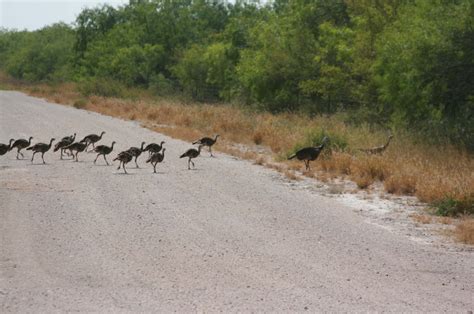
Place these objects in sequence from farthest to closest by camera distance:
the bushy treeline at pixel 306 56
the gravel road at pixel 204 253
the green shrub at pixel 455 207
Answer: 1. the bushy treeline at pixel 306 56
2. the green shrub at pixel 455 207
3. the gravel road at pixel 204 253

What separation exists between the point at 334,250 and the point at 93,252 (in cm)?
345

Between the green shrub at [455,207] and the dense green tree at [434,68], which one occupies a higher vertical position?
the dense green tree at [434,68]

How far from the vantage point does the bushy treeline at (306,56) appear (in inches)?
822

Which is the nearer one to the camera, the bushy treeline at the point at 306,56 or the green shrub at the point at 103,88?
the bushy treeline at the point at 306,56

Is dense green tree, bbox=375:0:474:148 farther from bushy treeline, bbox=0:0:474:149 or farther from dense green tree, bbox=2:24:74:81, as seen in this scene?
dense green tree, bbox=2:24:74:81

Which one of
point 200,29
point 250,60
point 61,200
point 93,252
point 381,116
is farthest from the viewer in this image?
point 200,29

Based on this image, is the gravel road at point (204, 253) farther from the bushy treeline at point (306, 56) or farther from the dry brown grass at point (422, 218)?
the bushy treeline at point (306, 56)

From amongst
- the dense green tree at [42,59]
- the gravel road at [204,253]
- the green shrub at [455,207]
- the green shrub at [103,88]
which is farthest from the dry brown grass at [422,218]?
the dense green tree at [42,59]

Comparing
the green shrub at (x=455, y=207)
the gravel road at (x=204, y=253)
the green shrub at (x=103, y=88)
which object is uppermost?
the green shrub at (x=103, y=88)

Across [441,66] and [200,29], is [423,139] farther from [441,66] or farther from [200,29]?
[200,29]

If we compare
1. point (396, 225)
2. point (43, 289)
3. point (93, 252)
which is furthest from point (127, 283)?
point (396, 225)

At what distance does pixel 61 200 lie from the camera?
1419 cm

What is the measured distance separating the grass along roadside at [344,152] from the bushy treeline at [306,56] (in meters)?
1.52

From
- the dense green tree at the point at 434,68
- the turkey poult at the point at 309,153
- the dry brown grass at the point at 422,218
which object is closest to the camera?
the dry brown grass at the point at 422,218
